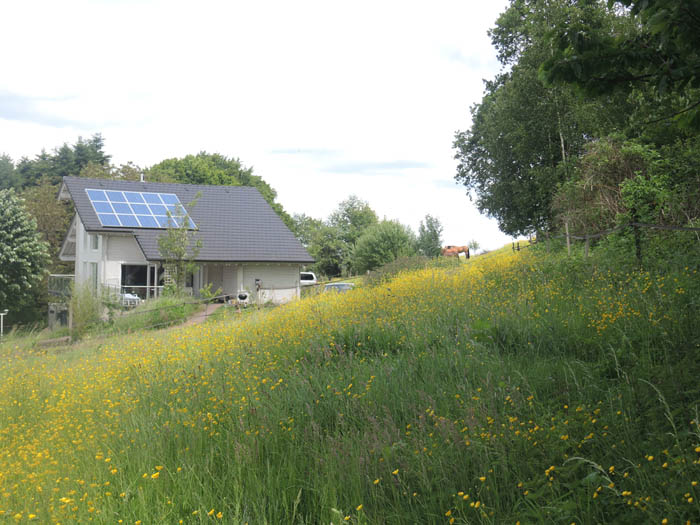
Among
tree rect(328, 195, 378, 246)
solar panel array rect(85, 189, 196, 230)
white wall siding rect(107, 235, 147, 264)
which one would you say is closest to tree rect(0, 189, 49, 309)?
solar panel array rect(85, 189, 196, 230)

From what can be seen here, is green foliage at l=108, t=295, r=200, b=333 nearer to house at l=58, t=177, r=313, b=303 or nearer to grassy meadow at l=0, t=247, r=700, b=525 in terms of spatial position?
house at l=58, t=177, r=313, b=303

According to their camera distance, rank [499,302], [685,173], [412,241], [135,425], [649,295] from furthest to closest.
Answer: [412,241], [685,173], [499,302], [649,295], [135,425]

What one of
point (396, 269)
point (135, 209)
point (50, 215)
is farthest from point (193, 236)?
point (50, 215)

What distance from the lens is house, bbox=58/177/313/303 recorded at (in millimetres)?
28703

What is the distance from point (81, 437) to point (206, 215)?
91.3 ft

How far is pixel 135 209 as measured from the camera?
1177 inches

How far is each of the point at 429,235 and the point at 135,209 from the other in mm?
29386

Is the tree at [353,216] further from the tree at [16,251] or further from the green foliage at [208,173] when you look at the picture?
the tree at [16,251]

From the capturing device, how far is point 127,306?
2364cm

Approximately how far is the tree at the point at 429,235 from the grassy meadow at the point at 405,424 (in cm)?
4352

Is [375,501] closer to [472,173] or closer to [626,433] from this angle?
[626,433]

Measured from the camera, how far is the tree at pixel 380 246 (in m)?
46.5

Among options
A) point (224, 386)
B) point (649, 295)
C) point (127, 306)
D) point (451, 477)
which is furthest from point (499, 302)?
point (127, 306)

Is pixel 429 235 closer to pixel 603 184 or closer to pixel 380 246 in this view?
pixel 380 246
